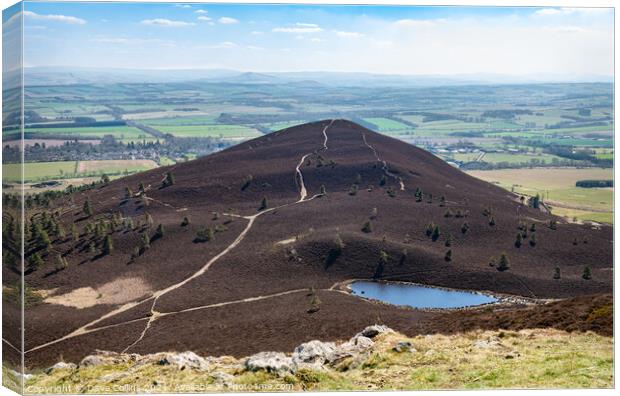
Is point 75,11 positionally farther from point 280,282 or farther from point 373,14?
point 280,282

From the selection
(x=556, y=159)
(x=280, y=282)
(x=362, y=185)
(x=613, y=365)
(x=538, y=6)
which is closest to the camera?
(x=613, y=365)

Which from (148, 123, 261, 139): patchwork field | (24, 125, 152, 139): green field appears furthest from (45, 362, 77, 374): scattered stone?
(148, 123, 261, 139): patchwork field

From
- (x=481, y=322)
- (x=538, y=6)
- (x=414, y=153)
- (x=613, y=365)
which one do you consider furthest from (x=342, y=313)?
(x=414, y=153)

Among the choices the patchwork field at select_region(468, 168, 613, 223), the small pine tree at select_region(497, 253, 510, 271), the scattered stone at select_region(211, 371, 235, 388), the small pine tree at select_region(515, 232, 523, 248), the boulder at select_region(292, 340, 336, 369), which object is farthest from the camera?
the patchwork field at select_region(468, 168, 613, 223)

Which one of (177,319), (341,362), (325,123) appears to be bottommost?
(177,319)

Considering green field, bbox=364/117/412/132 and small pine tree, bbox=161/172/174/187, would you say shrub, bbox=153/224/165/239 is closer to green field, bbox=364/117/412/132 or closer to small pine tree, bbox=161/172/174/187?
small pine tree, bbox=161/172/174/187
